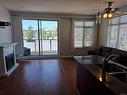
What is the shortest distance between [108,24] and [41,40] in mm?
3630

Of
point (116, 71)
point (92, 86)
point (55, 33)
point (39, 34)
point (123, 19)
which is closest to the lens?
point (92, 86)

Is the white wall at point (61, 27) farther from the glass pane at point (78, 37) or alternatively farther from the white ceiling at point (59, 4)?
the white ceiling at point (59, 4)

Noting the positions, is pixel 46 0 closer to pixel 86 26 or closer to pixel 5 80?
pixel 5 80

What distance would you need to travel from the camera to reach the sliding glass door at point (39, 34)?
6094mm

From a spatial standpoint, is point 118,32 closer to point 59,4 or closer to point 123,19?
point 123,19

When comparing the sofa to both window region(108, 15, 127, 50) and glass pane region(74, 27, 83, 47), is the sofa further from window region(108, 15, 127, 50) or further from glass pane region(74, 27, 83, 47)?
glass pane region(74, 27, 83, 47)

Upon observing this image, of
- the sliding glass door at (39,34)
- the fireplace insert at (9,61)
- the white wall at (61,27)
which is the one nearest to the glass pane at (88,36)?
the white wall at (61,27)

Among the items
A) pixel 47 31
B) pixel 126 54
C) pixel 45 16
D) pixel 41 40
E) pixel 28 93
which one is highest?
pixel 45 16

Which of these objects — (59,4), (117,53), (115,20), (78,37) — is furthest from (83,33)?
(59,4)

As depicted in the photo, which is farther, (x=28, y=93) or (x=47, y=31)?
(x=47, y=31)

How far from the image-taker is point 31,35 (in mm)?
6242

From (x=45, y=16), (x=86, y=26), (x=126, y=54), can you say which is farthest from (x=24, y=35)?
(x=126, y=54)

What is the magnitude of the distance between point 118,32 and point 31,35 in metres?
4.39

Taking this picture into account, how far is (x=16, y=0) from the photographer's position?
3.59 metres
